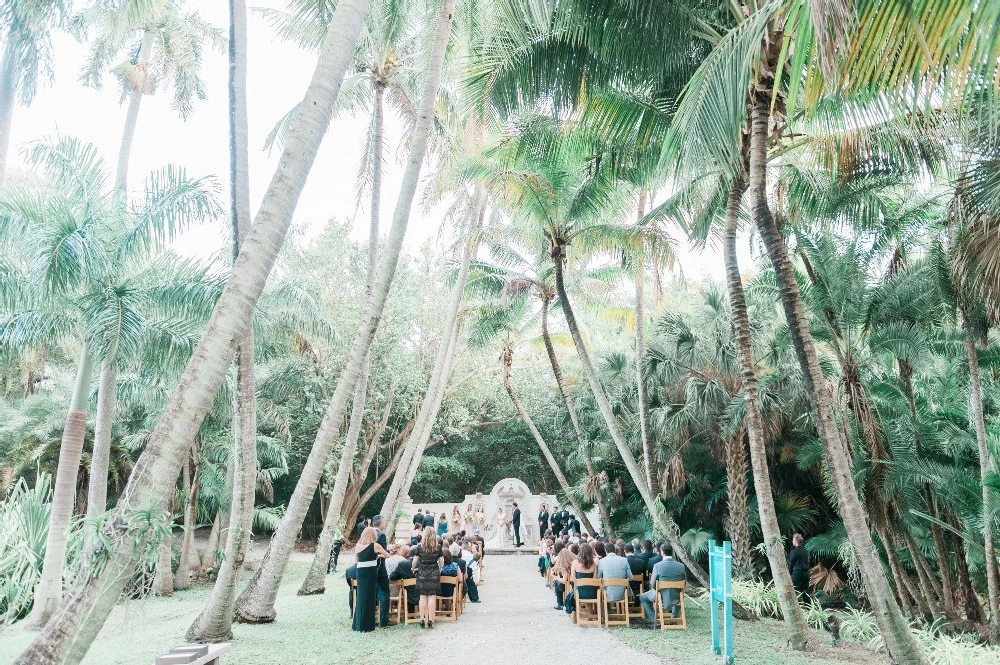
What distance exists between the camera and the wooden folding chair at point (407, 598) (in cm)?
1048

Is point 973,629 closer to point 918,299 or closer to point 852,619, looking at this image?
point 852,619

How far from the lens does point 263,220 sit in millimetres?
5070

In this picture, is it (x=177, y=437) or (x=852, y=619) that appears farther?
(x=852, y=619)

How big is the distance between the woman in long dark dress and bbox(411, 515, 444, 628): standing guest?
0.73 metres

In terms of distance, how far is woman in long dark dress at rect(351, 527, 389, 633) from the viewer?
31.8 ft

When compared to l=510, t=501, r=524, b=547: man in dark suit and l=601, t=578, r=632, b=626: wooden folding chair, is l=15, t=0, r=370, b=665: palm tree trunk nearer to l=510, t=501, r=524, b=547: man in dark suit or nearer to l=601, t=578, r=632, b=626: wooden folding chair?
l=601, t=578, r=632, b=626: wooden folding chair

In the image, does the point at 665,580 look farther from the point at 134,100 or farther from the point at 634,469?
the point at 134,100

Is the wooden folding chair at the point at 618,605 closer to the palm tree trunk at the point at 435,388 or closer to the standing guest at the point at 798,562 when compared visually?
the standing guest at the point at 798,562

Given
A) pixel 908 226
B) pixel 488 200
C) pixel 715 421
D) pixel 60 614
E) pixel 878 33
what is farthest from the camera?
pixel 488 200

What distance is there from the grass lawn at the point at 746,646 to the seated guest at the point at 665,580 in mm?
394

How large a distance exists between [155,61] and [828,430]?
16513 millimetres

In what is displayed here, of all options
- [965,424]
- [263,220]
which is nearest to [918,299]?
[965,424]

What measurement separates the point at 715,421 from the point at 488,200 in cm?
883

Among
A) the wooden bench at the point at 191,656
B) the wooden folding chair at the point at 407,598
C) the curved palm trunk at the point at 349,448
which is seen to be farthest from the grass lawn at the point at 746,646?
the curved palm trunk at the point at 349,448
